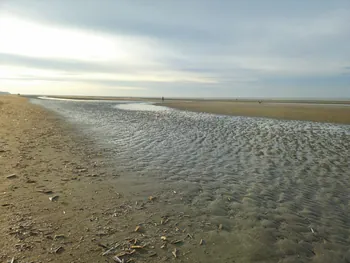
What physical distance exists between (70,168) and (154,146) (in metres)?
5.84


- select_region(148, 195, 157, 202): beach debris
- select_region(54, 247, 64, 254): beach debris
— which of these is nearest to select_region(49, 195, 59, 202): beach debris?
select_region(54, 247, 64, 254): beach debris

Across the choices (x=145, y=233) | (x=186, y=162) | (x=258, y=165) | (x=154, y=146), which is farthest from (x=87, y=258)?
(x=154, y=146)

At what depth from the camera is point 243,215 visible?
6.45 m

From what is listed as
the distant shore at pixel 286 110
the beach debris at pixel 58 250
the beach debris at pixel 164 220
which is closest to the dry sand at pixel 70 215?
the beach debris at pixel 58 250

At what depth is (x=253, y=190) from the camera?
820 centimetres

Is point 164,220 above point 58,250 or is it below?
below

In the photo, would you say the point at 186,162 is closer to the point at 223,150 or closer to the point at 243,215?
the point at 223,150

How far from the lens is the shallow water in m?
5.14

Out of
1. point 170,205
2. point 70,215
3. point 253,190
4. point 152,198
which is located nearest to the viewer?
point 70,215

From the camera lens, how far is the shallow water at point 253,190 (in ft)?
16.9

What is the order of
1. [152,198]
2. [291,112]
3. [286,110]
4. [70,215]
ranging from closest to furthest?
[70,215] < [152,198] < [291,112] < [286,110]

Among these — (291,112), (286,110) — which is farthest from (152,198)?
(286,110)

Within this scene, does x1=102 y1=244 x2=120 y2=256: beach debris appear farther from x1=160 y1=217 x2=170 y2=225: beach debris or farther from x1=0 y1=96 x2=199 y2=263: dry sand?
x1=160 y1=217 x2=170 y2=225: beach debris

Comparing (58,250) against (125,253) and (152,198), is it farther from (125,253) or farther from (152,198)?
(152,198)
